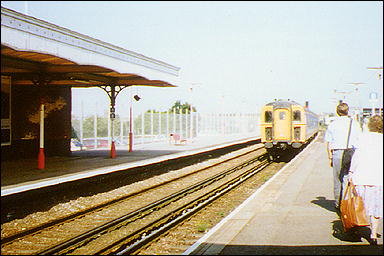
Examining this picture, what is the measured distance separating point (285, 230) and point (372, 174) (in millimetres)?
1678

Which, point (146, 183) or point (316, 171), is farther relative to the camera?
point (146, 183)

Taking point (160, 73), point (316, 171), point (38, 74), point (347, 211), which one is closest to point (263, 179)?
point (316, 171)

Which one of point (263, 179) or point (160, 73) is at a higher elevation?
point (160, 73)

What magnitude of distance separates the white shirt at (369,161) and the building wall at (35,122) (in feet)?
34.4

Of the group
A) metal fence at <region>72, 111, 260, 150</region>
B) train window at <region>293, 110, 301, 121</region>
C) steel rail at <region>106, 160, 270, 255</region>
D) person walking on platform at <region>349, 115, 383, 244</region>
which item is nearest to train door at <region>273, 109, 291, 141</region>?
train window at <region>293, 110, 301, 121</region>

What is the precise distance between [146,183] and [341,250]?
9.92 m

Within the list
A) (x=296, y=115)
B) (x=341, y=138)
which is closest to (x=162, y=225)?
(x=341, y=138)

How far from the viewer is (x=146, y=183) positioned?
1477 cm

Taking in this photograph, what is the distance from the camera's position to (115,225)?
336 inches

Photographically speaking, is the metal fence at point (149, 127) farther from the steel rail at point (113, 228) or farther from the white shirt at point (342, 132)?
the white shirt at point (342, 132)

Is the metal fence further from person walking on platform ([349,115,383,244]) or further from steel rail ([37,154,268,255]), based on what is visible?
person walking on platform ([349,115,383,244])

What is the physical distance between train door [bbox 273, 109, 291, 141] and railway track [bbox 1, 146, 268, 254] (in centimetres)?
918

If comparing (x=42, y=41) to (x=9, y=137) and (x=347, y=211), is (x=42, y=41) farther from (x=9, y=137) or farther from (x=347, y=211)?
(x=347, y=211)

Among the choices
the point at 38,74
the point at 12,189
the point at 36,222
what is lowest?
the point at 36,222
